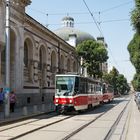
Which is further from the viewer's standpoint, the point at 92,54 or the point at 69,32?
the point at 69,32

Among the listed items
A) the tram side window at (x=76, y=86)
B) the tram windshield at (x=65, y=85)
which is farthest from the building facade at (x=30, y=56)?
the tram side window at (x=76, y=86)

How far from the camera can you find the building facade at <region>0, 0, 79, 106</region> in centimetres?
3766

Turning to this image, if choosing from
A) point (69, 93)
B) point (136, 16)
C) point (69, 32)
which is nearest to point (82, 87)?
point (69, 93)

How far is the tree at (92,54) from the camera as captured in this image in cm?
6356

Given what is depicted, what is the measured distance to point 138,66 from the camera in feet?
159

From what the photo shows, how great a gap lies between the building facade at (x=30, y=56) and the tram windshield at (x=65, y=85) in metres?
5.10

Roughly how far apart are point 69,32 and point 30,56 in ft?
192

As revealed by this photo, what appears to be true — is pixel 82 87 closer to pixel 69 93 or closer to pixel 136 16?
pixel 69 93

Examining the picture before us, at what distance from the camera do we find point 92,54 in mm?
63969

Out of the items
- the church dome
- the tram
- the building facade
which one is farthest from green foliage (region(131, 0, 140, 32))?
the church dome

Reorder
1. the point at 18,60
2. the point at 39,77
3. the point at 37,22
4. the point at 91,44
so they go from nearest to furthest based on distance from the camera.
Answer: the point at 18,60 → the point at 37,22 → the point at 39,77 → the point at 91,44

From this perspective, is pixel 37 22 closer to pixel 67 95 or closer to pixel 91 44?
pixel 67 95

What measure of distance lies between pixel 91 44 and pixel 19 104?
88.2ft

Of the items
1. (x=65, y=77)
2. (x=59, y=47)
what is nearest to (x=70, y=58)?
(x=59, y=47)
